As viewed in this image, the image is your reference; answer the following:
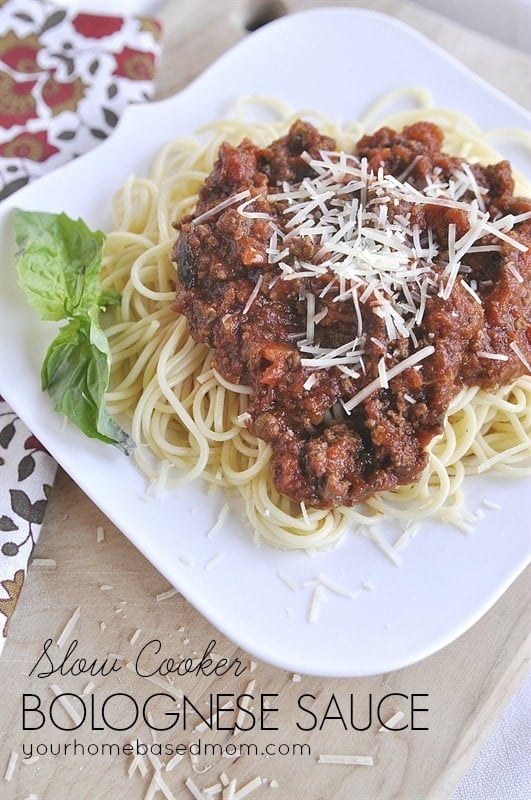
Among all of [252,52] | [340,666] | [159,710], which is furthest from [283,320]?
[252,52]

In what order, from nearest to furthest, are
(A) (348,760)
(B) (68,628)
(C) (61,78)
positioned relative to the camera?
(A) (348,760) → (B) (68,628) → (C) (61,78)

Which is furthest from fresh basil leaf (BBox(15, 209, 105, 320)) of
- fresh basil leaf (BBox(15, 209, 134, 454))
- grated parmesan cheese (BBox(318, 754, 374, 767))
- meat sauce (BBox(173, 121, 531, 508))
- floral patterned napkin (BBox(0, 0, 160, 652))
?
grated parmesan cheese (BBox(318, 754, 374, 767))

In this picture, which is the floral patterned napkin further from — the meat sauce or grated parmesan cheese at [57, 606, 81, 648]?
grated parmesan cheese at [57, 606, 81, 648]

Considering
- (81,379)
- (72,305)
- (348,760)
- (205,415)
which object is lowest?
(348,760)

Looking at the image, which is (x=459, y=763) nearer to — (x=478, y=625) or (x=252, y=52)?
(x=478, y=625)

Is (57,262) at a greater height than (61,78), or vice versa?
(61,78)

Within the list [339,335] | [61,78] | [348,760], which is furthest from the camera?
[61,78]

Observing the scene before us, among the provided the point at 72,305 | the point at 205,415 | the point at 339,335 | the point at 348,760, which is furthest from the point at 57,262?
the point at 348,760

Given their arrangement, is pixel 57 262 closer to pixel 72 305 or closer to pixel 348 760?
pixel 72 305
